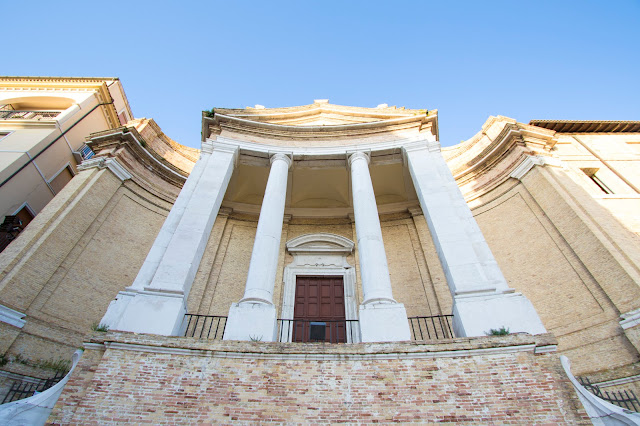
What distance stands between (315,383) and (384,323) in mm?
2027

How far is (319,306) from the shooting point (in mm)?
13219

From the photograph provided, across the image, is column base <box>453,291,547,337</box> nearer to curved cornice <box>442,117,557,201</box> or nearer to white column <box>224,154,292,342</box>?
white column <box>224,154,292,342</box>

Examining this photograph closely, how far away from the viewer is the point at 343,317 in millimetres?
12914

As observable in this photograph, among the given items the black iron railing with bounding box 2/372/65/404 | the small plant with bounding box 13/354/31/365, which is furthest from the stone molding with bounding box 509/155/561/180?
the small plant with bounding box 13/354/31/365

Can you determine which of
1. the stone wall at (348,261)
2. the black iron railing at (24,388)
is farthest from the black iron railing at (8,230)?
the stone wall at (348,261)

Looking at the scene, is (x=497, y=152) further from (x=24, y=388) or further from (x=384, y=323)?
(x=24, y=388)

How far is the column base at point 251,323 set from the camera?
7.41m

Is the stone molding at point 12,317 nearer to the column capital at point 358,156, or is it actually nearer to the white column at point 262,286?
the white column at point 262,286

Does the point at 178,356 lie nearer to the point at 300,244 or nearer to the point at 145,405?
the point at 145,405

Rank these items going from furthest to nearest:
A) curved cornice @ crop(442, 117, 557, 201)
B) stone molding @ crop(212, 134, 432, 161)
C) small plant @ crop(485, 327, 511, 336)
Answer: curved cornice @ crop(442, 117, 557, 201) → stone molding @ crop(212, 134, 432, 161) → small plant @ crop(485, 327, 511, 336)

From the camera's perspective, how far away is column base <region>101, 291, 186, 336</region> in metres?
7.31

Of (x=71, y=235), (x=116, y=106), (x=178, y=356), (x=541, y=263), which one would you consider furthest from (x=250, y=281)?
(x=116, y=106)

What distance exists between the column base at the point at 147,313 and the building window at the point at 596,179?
16588 mm

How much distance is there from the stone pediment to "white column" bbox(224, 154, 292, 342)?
149 inches
